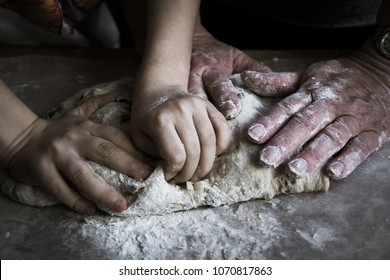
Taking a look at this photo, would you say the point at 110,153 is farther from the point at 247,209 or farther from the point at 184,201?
the point at 247,209

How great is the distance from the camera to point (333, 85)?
1552 millimetres

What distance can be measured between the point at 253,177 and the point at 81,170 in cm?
47

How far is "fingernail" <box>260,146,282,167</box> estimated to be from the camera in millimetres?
1364

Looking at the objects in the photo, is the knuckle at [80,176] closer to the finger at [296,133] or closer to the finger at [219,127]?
the finger at [219,127]

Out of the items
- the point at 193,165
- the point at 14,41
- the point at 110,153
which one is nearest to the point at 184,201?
the point at 193,165

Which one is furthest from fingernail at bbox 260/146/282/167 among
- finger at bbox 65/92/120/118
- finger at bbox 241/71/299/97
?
finger at bbox 65/92/120/118

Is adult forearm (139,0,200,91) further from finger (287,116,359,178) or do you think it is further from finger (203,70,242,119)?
finger (287,116,359,178)

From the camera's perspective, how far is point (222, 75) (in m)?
1.61

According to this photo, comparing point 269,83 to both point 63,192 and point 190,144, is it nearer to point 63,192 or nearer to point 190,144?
point 190,144

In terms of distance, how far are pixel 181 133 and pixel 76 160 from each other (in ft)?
1.01

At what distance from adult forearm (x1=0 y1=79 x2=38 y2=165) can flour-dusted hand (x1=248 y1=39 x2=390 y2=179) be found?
2.17 ft

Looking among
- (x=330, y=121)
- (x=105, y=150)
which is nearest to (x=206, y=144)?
(x=105, y=150)

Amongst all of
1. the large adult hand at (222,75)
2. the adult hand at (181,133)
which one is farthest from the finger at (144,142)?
the large adult hand at (222,75)
